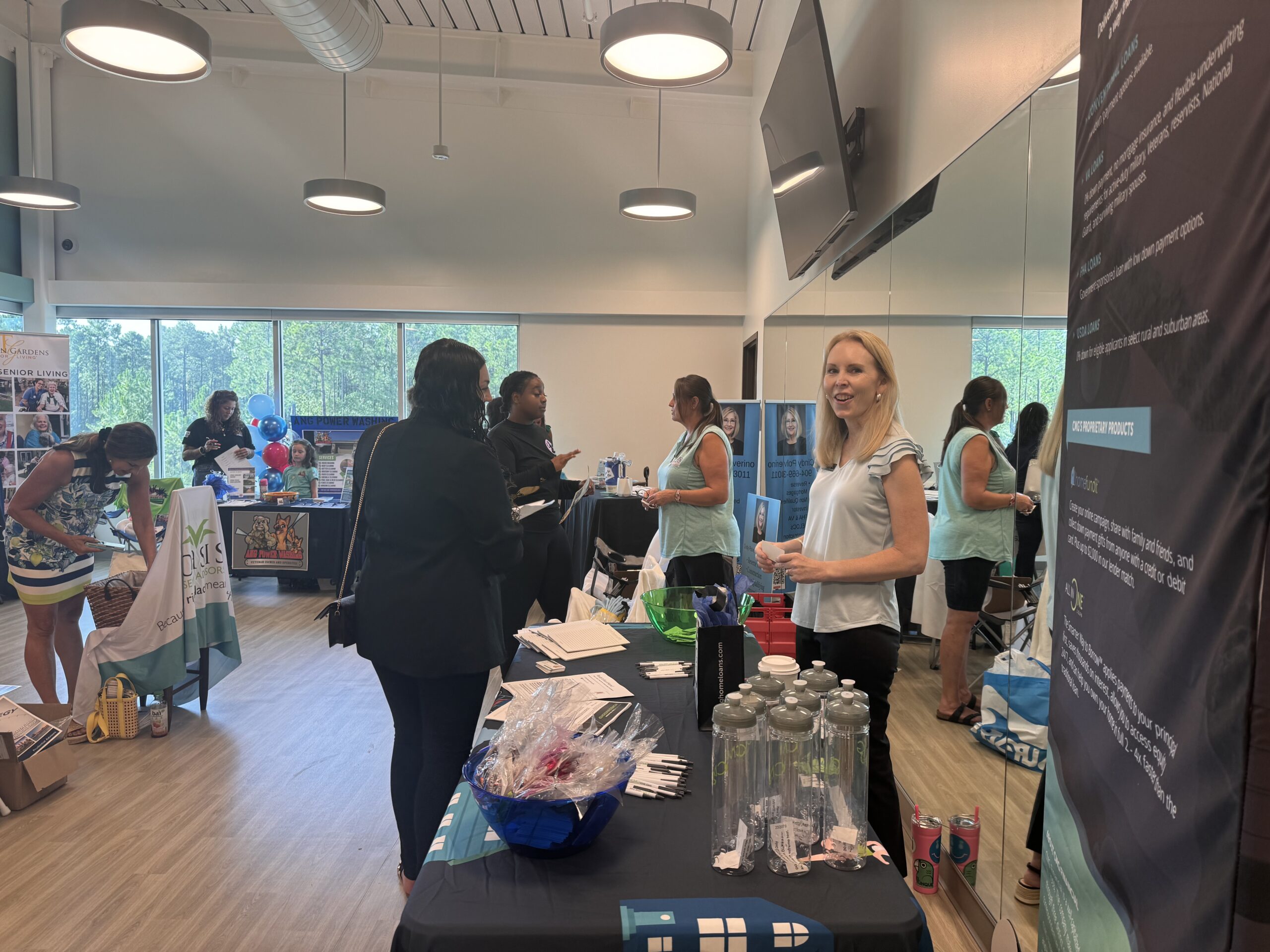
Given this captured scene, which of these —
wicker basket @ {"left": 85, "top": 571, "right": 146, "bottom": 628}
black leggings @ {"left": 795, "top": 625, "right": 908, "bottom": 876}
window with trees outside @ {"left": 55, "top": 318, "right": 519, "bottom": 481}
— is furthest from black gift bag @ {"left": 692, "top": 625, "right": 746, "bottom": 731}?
window with trees outside @ {"left": 55, "top": 318, "right": 519, "bottom": 481}

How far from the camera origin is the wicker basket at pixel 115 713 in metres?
3.21

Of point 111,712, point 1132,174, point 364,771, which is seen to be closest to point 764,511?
point 364,771

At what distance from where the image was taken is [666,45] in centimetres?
311

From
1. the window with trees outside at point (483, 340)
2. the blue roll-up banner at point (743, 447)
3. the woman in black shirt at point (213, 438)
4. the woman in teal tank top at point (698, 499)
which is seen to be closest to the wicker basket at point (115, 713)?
the woman in teal tank top at point (698, 499)

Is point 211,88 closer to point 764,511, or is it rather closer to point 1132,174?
point 764,511

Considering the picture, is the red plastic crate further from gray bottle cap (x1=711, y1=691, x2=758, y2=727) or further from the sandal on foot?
gray bottle cap (x1=711, y1=691, x2=758, y2=727)

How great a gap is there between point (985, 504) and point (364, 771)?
8.20 feet

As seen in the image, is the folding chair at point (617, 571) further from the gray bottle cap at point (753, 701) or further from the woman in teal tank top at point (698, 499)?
the gray bottle cap at point (753, 701)

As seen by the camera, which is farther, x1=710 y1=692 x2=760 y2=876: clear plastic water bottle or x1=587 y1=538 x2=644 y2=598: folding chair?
x1=587 y1=538 x2=644 y2=598: folding chair

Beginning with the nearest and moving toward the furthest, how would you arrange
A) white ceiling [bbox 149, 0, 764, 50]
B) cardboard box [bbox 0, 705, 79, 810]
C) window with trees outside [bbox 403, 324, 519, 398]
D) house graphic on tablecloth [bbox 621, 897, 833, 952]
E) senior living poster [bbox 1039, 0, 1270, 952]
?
senior living poster [bbox 1039, 0, 1270, 952]
house graphic on tablecloth [bbox 621, 897, 833, 952]
cardboard box [bbox 0, 705, 79, 810]
white ceiling [bbox 149, 0, 764, 50]
window with trees outside [bbox 403, 324, 519, 398]

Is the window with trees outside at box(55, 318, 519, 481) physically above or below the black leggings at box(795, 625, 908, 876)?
above

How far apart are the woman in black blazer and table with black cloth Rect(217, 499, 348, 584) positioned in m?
4.38

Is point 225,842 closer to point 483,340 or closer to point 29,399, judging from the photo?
point 29,399

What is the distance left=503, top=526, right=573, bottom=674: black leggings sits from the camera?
3.17 metres
